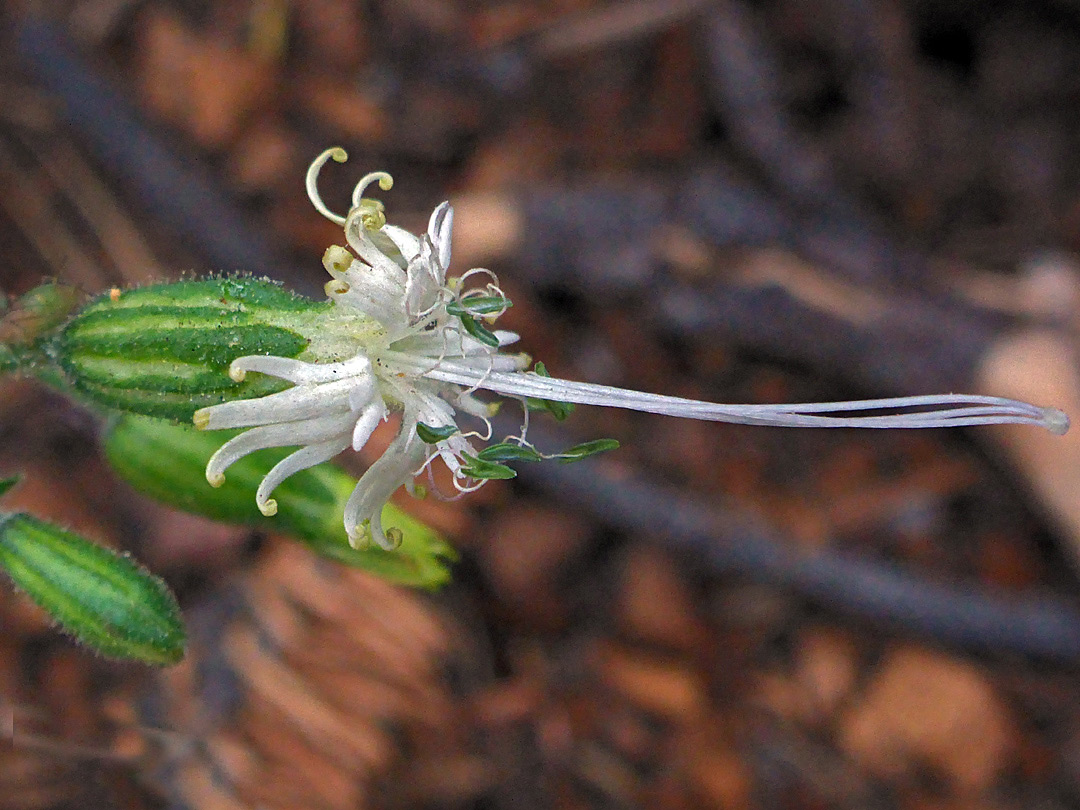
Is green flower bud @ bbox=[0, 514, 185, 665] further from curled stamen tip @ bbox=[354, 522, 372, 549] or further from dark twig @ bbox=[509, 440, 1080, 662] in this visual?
dark twig @ bbox=[509, 440, 1080, 662]

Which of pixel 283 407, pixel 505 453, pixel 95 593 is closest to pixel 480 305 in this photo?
pixel 505 453

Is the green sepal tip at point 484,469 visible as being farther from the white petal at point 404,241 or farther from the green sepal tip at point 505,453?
the white petal at point 404,241

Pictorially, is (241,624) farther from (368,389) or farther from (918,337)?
(918,337)

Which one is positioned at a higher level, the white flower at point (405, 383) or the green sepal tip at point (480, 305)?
the green sepal tip at point (480, 305)

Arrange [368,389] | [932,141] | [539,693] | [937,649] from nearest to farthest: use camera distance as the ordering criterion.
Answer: [368,389], [539,693], [937,649], [932,141]

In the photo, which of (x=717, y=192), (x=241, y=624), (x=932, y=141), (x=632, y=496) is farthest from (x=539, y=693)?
(x=932, y=141)

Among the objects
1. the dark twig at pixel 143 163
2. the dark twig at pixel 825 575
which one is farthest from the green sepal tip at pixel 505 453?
the dark twig at pixel 143 163

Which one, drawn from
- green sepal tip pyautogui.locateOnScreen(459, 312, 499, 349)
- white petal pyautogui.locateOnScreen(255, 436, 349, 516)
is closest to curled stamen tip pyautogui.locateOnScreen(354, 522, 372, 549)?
white petal pyautogui.locateOnScreen(255, 436, 349, 516)
